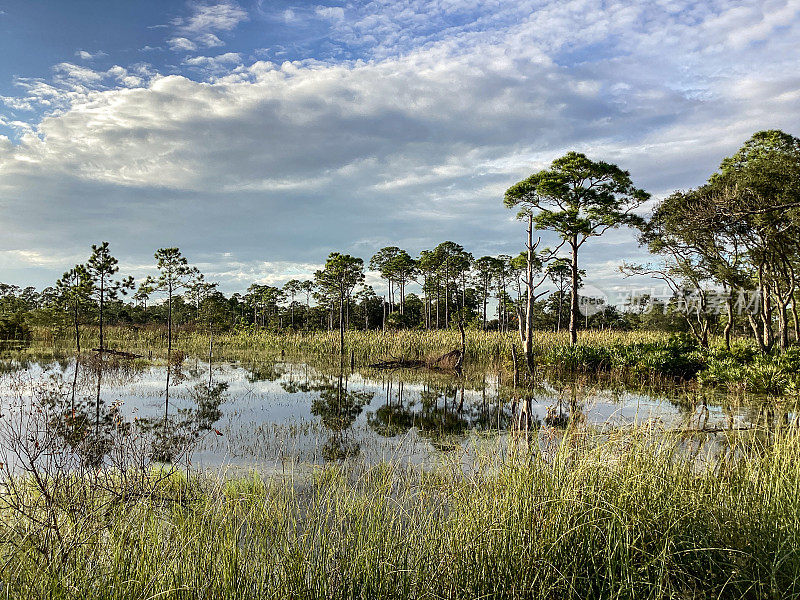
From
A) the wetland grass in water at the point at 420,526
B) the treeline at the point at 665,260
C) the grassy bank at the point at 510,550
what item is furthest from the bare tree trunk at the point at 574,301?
the grassy bank at the point at 510,550

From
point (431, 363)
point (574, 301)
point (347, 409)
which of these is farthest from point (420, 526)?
point (574, 301)

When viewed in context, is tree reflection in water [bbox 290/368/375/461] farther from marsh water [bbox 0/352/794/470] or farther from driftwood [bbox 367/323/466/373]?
driftwood [bbox 367/323/466/373]

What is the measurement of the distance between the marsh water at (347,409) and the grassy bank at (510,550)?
1193 millimetres

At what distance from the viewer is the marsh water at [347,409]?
24.3 feet

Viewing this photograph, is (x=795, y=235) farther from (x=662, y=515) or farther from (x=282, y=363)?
(x=282, y=363)

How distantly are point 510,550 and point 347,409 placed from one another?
826 cm

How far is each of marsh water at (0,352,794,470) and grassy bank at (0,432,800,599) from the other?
119cm

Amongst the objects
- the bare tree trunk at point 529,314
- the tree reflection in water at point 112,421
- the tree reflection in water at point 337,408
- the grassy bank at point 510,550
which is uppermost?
the bare tree trunk at point 529,314

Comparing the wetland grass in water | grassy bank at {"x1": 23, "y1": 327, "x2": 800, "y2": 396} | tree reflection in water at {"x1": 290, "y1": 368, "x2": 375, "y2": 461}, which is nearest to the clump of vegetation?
grassy bank at {"x1": 23, "y1": 327, "x2": 800, "y2": 396}

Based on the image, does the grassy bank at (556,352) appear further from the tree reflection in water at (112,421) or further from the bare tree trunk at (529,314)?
the tree reflection in water at (112,421)

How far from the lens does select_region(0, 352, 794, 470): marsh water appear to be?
7.41 metres

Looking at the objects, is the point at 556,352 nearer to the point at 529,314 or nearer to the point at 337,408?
the point at 529,314

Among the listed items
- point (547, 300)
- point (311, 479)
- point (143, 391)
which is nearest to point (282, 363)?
point (143, 391)

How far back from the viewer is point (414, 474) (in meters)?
5.88
